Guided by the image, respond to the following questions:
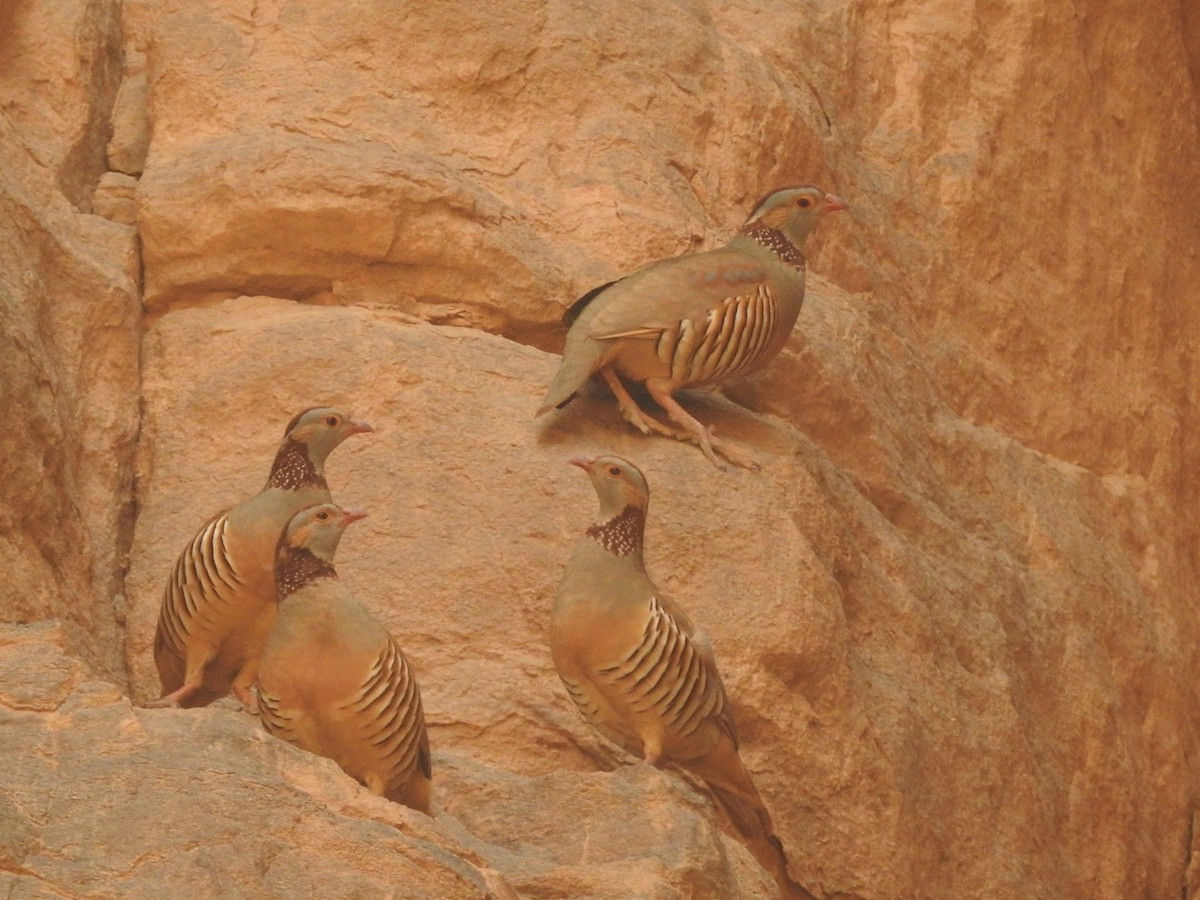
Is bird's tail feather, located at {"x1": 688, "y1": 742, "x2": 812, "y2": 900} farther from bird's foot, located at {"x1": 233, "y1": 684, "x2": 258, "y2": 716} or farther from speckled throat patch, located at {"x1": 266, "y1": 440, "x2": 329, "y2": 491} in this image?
speckled throat patch, located at {"x1": 266, "y1": 440, "x2": 329, "y2": 491}

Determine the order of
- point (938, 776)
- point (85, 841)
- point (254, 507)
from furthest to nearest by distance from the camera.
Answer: point (938, 776) < point (254, 507) < point (85, 841)

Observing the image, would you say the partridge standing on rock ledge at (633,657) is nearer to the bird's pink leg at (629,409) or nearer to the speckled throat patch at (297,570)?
the speckled throat patch at (297,570)

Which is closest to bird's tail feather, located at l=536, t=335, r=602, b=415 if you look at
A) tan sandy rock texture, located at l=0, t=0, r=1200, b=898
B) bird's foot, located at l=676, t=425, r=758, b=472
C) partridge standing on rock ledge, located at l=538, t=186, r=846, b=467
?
partridge standing on rock ledge, located at l=538, t=186, r=846, b=467

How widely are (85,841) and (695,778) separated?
2.52 metres

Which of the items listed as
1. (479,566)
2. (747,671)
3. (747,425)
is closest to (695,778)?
(747,671)

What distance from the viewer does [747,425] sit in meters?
7.48

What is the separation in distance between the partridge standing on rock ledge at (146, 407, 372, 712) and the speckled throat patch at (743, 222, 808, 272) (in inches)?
80.2

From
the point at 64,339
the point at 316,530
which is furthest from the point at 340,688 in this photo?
the point at 64,339

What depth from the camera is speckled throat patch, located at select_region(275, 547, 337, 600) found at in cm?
530

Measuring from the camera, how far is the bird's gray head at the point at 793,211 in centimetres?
737

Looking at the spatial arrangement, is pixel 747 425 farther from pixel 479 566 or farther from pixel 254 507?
pixel 254 507

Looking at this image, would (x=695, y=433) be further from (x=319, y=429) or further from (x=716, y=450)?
(x=319, y=429)

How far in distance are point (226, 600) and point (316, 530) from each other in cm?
43

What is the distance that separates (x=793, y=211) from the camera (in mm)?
7387
